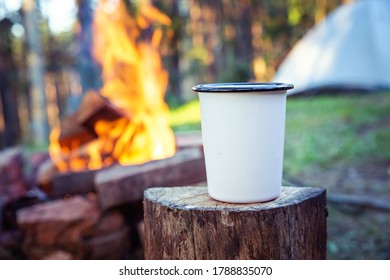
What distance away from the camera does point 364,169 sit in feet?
14.7

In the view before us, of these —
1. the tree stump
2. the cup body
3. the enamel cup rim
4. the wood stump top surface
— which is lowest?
the tree stump

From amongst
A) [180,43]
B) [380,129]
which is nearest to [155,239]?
[380,129]

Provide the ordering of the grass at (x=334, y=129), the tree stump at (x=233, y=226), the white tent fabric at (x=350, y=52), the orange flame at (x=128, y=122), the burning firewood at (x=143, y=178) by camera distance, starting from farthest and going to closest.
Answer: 1. the white tent fabric at (x=350, y=52)
2. the grass at (x=334, y=129)
3. the orange flame at (x=128, y=122)
4. the burning firewood at (x=143, y=178)
5. the tree stump at (x=233, y=226)

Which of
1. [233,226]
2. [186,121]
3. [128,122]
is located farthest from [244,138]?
[186,121]

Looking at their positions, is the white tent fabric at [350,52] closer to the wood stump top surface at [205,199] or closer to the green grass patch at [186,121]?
the green grass patch at [186,121]

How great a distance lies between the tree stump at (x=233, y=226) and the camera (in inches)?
56.2

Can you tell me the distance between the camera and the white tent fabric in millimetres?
5289

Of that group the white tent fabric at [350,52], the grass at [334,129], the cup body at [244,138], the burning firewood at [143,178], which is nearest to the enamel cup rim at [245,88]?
the cup body at [244,138]

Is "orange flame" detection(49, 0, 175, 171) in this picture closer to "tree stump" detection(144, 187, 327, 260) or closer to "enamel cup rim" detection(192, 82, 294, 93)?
"tree stump" detection(144, 187, 327, 260)

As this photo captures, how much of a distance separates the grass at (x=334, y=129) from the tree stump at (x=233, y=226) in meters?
3.19

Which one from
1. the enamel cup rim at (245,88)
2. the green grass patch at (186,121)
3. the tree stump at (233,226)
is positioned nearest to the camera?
the enamel cup rim at (245,88)

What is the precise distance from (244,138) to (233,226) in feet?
0.91

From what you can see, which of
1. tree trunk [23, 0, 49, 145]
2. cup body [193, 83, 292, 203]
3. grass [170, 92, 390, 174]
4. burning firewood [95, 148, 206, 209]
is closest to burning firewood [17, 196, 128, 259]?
burning firewood [95, 148, 206, 209]

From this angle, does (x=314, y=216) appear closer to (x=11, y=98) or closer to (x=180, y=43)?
(x=180, y=43)
